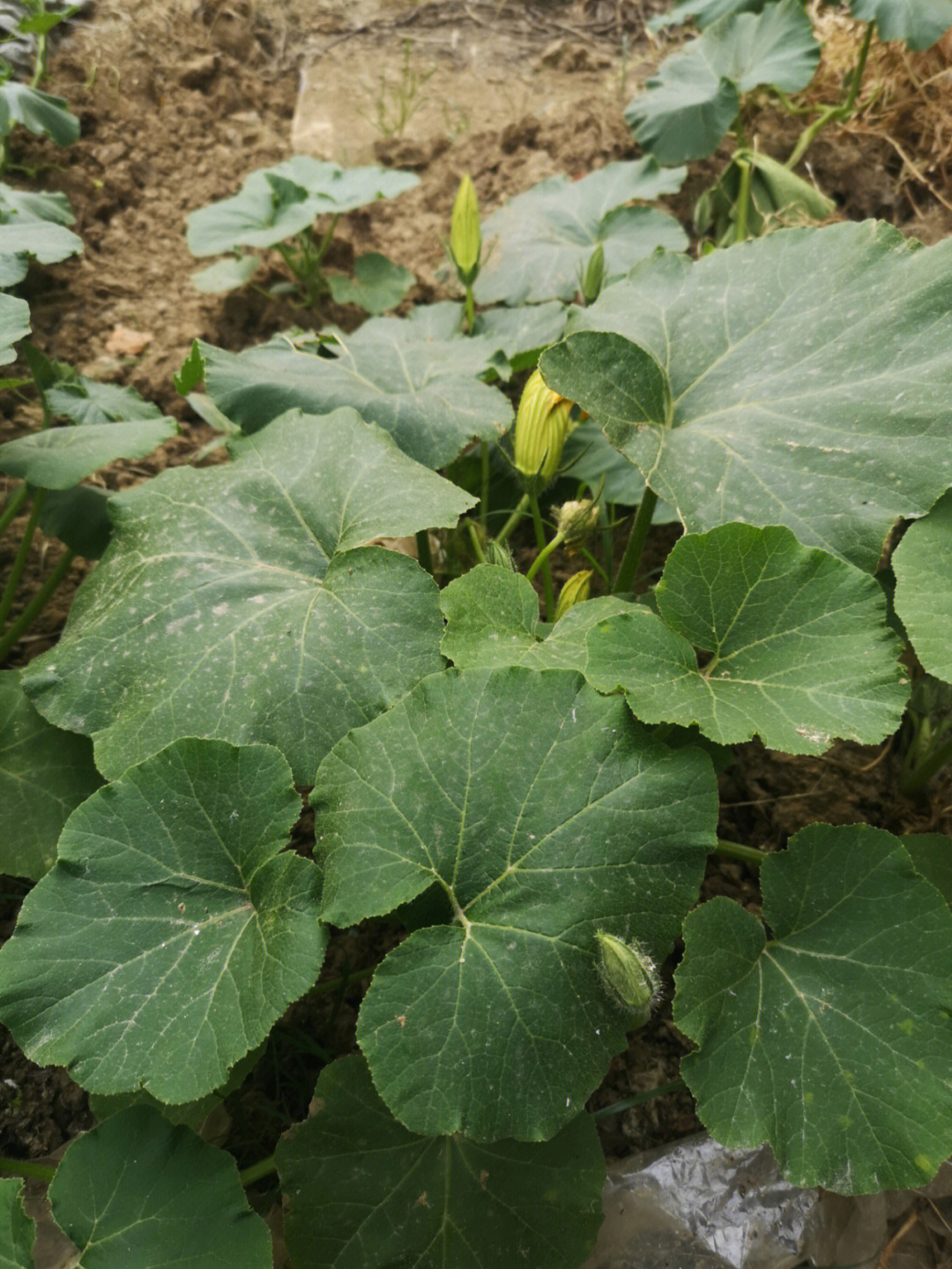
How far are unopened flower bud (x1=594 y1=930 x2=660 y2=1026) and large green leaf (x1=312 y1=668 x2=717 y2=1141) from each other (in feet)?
0.09

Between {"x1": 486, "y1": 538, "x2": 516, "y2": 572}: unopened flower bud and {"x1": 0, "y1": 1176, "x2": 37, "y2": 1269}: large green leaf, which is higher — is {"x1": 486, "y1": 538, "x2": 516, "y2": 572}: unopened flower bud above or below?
above

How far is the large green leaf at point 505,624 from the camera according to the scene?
54.4 inches

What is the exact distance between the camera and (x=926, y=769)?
1675 millimetres

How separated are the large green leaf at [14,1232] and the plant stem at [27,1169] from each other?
216mm

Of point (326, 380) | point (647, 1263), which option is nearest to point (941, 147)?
point (326, 380)

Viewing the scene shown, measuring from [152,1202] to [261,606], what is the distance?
859mm

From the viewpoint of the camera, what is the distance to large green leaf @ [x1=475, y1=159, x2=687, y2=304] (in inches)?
90.1

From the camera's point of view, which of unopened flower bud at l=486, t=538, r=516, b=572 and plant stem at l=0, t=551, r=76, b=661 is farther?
plant stem at l=0, t=551, r=76, b=661

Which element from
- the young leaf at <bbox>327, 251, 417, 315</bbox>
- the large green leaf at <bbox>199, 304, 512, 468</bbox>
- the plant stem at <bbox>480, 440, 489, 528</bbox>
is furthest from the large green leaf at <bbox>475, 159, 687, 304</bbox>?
the plant stem at <bbox>480, 440, 489, 528</bbox>

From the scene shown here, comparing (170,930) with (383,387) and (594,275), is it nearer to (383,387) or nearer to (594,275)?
(383,387)

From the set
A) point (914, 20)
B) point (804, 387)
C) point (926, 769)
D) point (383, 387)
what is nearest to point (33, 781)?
point (383, 387)

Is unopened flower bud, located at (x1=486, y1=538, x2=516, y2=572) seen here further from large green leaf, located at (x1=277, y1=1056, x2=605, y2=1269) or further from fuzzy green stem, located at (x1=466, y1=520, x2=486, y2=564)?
large green leaf, located at (x1=277, y1=1056, x2=605, y2=1269)

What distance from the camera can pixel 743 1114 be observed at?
1.17 m

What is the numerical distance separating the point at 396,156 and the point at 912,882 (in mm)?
2743
